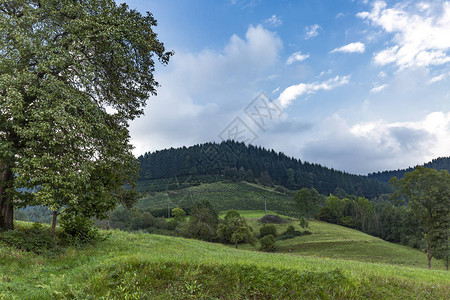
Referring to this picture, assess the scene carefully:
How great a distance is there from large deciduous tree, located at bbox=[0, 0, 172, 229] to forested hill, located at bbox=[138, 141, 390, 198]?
5003 inches

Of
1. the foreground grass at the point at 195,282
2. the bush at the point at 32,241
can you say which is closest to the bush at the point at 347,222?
the foreground grass at the point at 195,282

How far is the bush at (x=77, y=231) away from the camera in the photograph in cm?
1252

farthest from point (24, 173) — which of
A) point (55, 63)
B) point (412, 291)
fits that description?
point (412, 291)

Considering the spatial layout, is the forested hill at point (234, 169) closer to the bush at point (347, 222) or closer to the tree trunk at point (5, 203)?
the bush at point (347, 222)

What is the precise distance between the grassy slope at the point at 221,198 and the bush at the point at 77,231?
89.6m

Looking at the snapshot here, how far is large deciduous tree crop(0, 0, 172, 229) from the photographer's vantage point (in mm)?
10297

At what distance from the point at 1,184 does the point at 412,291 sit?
54.2 ft

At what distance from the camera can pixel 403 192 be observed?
3550 centimetres

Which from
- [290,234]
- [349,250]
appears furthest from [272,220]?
[349,250]

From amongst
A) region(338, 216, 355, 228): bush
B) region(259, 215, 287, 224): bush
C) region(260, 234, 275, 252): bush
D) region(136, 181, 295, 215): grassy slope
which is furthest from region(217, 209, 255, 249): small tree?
region(338, 216, 355, 228): bush

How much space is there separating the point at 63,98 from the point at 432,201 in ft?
136

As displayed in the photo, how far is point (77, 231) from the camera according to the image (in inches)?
515

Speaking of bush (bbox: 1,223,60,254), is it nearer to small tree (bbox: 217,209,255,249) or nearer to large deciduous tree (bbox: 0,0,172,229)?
large deciduous tree (bbox: 0,0,172,229)

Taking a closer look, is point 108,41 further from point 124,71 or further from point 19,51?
point 19,51
